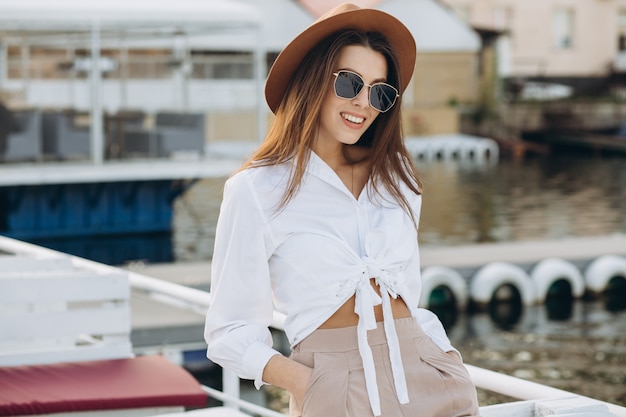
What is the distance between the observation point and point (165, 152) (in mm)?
15805

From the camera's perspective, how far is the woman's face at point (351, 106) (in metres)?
2.30

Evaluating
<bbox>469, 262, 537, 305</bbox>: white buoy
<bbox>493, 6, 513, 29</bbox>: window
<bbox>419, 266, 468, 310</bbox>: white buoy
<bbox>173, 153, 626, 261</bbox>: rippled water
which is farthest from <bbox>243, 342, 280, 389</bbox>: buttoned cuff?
<bbox>493, 6, 513, 29</bbox>: window

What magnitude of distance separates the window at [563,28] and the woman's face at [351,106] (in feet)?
151

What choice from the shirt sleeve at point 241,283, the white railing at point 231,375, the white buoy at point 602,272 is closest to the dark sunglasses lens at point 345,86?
the shirt sleeve at point 241,283

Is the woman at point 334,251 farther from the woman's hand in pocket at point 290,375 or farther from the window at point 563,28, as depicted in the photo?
the window at point 563,28

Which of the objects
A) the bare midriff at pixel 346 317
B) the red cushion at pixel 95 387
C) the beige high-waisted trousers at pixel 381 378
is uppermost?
the bare midriff at pixel 346 317

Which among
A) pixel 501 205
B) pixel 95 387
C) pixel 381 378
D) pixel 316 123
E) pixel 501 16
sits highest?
pixel 501 16

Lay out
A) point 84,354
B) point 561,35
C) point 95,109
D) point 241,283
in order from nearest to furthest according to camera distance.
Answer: point 241,283
point 84,354
point 95,109
point 561,35

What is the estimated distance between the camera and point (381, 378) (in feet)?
7.05

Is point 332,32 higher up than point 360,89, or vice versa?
point 332,32

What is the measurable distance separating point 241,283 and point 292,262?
98mm

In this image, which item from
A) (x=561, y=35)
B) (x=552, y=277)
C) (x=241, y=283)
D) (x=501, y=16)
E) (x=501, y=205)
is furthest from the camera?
(x=561, y=35)

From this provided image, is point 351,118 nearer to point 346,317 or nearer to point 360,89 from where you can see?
Answer: point 360,89

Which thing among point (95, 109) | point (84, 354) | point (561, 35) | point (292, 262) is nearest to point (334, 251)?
point (292, 262)
